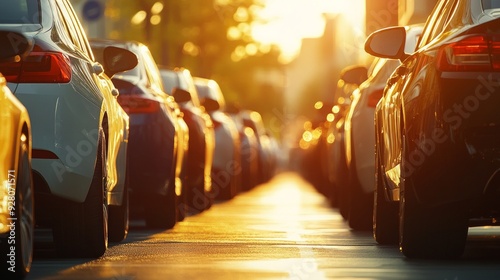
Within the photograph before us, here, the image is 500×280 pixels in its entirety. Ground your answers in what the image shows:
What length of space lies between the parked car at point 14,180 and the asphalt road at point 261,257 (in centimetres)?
48

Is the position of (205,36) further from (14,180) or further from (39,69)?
(14,180)

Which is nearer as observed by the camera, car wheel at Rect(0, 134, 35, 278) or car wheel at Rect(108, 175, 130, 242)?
car wheel at Rect(0, 134, 35, 278)

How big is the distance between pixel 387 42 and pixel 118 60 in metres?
2.06

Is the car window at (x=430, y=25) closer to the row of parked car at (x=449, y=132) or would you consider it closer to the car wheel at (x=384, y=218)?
the row of parked car at (x=449, y=132)

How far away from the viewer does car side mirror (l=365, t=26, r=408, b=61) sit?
35.8 feet

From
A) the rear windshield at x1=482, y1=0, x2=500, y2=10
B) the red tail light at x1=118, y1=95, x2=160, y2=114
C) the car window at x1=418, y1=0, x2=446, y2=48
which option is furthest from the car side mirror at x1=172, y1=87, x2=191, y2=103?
the rear windshield at x1=482, y1=0, x2=500, y2=10

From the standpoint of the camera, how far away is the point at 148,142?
47.3 feet

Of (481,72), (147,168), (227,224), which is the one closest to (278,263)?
(481,72)

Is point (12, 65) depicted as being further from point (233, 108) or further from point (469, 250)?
point (233, 108)

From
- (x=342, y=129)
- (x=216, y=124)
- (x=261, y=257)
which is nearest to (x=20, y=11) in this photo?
(x=261, y=257)

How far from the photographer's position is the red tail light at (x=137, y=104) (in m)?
14.3

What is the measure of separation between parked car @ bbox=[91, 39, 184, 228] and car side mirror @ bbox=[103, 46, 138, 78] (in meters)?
2.35

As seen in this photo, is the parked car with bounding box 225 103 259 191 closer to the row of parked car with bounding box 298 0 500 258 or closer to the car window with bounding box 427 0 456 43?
the car window with bounding box 427 0 456 43

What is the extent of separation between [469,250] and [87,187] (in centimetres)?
276
